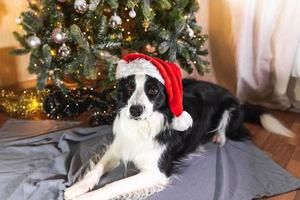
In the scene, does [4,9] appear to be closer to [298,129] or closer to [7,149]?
[7,149]

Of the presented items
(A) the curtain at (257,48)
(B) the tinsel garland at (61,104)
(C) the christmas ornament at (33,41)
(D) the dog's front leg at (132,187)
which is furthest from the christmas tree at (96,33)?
(D) the dog's front leg at (132,187)

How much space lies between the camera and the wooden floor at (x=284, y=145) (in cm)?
218

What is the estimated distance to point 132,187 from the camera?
5.72 ft

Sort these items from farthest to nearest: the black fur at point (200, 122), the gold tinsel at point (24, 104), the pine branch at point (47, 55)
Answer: the gold tinsel at point (24, 104) → the pine branch at point (47, 55) → the black fur at point (200, 122)

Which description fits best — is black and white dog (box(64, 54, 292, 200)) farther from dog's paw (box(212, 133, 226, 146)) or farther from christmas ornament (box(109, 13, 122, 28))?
christmas ornament (box(109, 13, 122, 28))

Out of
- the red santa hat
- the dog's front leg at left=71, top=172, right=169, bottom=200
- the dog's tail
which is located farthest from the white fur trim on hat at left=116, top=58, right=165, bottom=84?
the dog's tail

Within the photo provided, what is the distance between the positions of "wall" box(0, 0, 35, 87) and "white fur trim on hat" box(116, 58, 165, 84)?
1895 mm

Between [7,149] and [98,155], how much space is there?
0.58 metres

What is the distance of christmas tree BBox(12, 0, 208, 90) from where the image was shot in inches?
87.0

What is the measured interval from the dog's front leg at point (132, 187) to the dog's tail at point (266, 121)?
3.45ft

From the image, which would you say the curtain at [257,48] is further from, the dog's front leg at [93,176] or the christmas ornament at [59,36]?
the dog's front leg at [93,176]

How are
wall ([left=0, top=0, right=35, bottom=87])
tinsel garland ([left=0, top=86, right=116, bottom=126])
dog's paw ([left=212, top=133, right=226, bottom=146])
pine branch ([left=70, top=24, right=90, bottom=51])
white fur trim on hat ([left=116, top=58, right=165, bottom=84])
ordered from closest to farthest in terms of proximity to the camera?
1. white fur trim on hat ([left=116, top=58, right=165, bottom=84])
2. pine branch ([left=70, top=24, right=90, bottom=51])
3. dog's paw ([left=212, top=133, right=226, bottom=146])
4. tinsel garland ([left=0, top=86, right=116, bottom=126])
5. wall ([left=0, top=0, right=35, bottom=87])

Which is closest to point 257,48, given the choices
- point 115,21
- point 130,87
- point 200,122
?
point 200,122

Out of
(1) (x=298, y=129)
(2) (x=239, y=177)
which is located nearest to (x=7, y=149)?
(2) (x=239, y=177)
